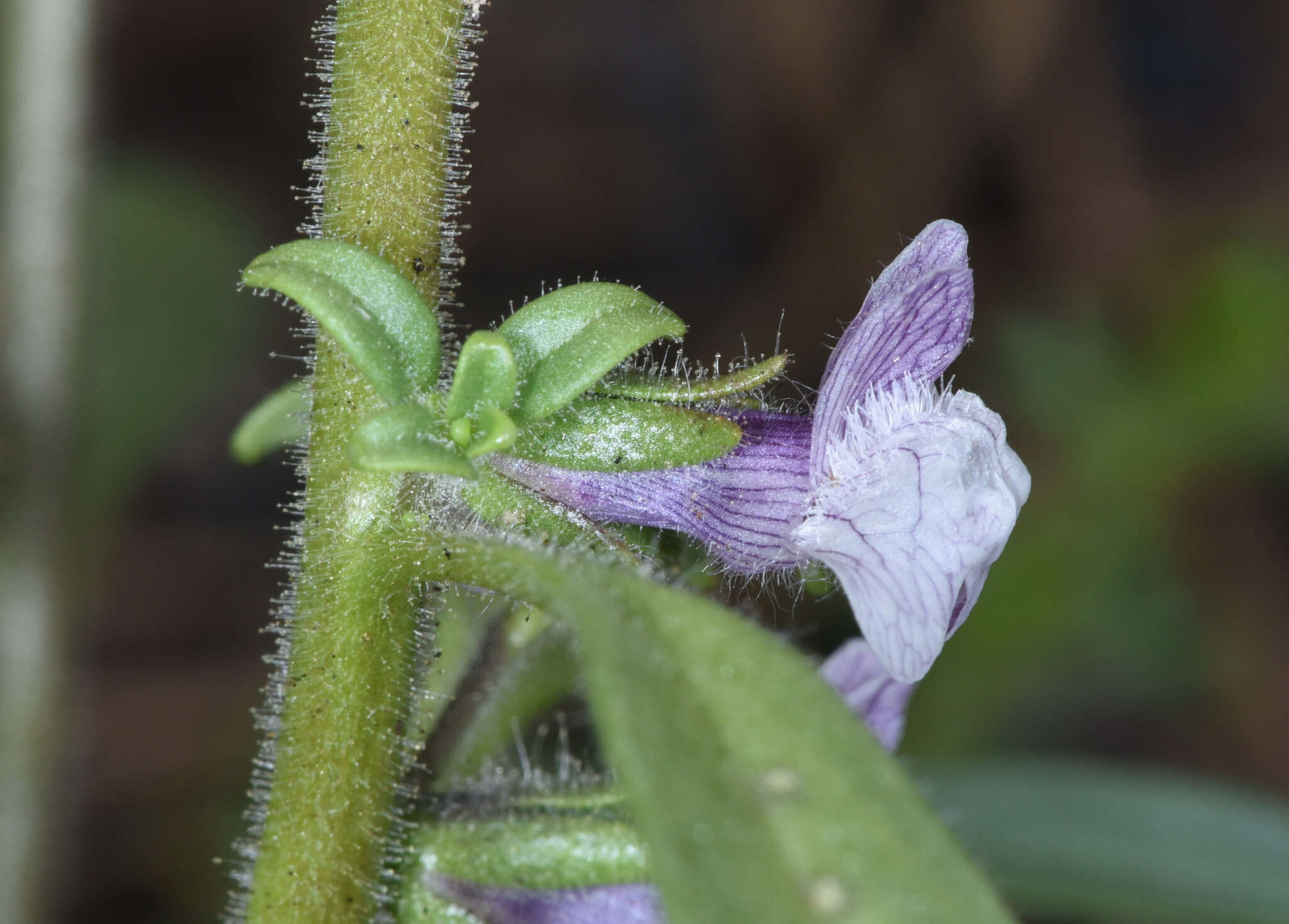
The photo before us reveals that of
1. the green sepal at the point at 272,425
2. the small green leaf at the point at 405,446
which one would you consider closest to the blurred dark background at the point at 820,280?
the green sepal at the point at 272,425

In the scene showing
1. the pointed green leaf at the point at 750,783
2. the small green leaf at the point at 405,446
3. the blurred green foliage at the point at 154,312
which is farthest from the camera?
the blurred green foliage at the point at 154,312

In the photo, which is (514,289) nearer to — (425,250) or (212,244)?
(212,244)

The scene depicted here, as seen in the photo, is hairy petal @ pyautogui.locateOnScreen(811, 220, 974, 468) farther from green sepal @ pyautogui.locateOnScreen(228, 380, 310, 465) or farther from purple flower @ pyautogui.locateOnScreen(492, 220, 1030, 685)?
green sepal @ pyautogui.locateOnScreen(228, 380, 310, 465)

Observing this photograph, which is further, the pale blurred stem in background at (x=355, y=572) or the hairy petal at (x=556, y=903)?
the hairy petal at (x=556, y=903)

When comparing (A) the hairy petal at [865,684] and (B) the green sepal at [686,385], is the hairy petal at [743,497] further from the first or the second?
(A) the hairy petal at [865,684]

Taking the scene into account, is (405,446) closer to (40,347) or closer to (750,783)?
(750,783)

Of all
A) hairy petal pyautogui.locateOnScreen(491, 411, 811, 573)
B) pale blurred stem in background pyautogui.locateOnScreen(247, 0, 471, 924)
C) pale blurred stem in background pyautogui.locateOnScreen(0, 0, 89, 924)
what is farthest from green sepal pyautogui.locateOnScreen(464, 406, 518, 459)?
pale blurred stem in background pyautogui.locateOnScreen(0, 0, 89, 924)

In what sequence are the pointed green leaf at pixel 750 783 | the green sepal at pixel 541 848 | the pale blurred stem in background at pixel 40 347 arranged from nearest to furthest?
the pointed green leaf at pixel 750 783
the green sepal at pixel 541 848
the pale blurred stem in background at pixel 40 347
